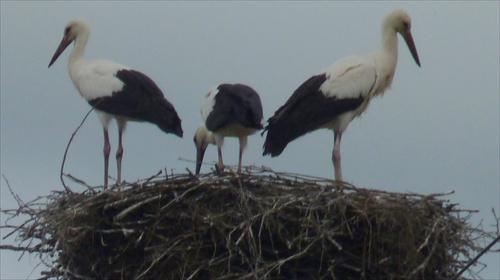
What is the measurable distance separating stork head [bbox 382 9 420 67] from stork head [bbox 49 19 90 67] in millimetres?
3039

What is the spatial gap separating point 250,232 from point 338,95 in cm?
281

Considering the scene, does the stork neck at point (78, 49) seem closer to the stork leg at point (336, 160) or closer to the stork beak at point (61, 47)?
the stork beak at point (61, 47)

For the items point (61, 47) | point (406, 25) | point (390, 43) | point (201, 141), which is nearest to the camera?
point (390, 43)

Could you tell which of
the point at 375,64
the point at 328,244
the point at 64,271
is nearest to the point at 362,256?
the point at 328,244

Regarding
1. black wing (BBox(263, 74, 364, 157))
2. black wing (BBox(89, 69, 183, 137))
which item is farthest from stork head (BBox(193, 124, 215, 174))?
black wing (BBox(263, 74, 364, 157))

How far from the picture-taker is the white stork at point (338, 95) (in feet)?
41.5

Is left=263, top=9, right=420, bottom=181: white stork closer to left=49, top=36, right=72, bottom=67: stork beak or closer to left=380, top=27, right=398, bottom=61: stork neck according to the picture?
left=380, top=27, right=398, bottom=61: stork neck

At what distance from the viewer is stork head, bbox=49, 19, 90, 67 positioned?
1495 centimetres

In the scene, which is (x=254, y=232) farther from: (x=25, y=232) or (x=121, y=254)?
(x=25, y=232)

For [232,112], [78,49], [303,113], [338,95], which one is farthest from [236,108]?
[78,49]

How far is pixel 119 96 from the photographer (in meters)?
13.8

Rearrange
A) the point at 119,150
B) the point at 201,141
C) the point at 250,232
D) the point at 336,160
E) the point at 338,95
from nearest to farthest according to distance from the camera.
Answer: the point at 250,232 < the point at 338,95 < the point at 336,160 < the point at 119,150 < the point at 201,141

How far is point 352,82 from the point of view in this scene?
511 inches

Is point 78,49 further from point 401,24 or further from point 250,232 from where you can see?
point 250,232
